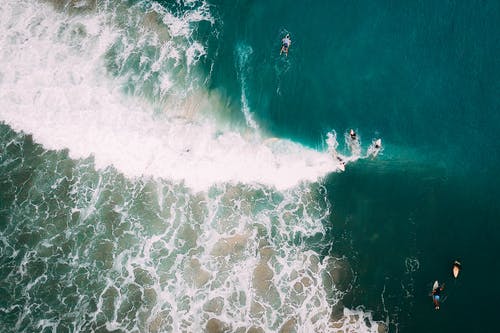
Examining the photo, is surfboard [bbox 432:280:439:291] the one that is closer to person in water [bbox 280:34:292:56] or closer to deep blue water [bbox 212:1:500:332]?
deep blue water [bbox 212:1:500:332]

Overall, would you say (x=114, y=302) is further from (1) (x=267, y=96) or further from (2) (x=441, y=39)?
(2) (x=441, y=39)

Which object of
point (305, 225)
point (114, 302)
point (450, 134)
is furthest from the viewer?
point (450, 134)

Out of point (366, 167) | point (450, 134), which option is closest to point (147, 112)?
point (366, 167)

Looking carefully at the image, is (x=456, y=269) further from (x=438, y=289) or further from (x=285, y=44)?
(x=285, y=44)

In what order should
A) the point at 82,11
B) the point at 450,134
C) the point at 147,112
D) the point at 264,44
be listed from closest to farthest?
the point at 450,134, the point at 147,112, the point at 264,44, the point at 82,11

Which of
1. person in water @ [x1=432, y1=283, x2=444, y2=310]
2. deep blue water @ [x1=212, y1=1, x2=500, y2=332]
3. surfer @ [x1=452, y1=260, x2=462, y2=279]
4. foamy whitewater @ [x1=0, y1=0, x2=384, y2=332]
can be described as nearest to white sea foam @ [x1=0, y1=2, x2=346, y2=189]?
foamy whitewater @ [x1=0, y1=0, x2=384, y2=332]

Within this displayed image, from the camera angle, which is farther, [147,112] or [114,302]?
[147,112]
